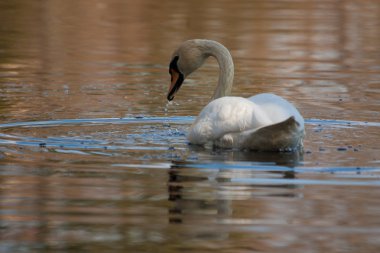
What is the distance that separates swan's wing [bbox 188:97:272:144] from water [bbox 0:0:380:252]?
20 cm

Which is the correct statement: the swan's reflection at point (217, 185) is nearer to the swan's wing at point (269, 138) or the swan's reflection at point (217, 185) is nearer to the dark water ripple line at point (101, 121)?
the swan's wing at point (269, 138)

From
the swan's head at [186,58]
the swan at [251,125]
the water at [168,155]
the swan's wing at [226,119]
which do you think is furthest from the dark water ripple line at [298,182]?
the swan's head at [186,58]

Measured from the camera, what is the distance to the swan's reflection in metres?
7.63

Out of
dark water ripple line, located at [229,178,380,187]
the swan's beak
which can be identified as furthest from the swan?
the swan's beak

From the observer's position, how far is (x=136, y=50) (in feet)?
62.6

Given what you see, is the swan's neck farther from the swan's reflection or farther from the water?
the swan's reflection

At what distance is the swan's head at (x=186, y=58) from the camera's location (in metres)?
11.3

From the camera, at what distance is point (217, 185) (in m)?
8.41

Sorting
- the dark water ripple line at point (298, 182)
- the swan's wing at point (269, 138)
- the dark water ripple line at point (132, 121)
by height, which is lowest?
the dark water ripple line at point (298, 182)

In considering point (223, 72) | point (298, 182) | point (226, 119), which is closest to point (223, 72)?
point (223, 72)

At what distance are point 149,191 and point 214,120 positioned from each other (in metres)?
1.80

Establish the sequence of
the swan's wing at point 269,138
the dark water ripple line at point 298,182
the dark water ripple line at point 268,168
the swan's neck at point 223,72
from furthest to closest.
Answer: the swan's neck at point 223,72, the swan's wing at point 269,138, the dark water ripple line at point 268,168, the dark water ripple line at point 298,182

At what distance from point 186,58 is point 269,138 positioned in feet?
6.35

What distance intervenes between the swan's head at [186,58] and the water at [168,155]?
1.75 ft
